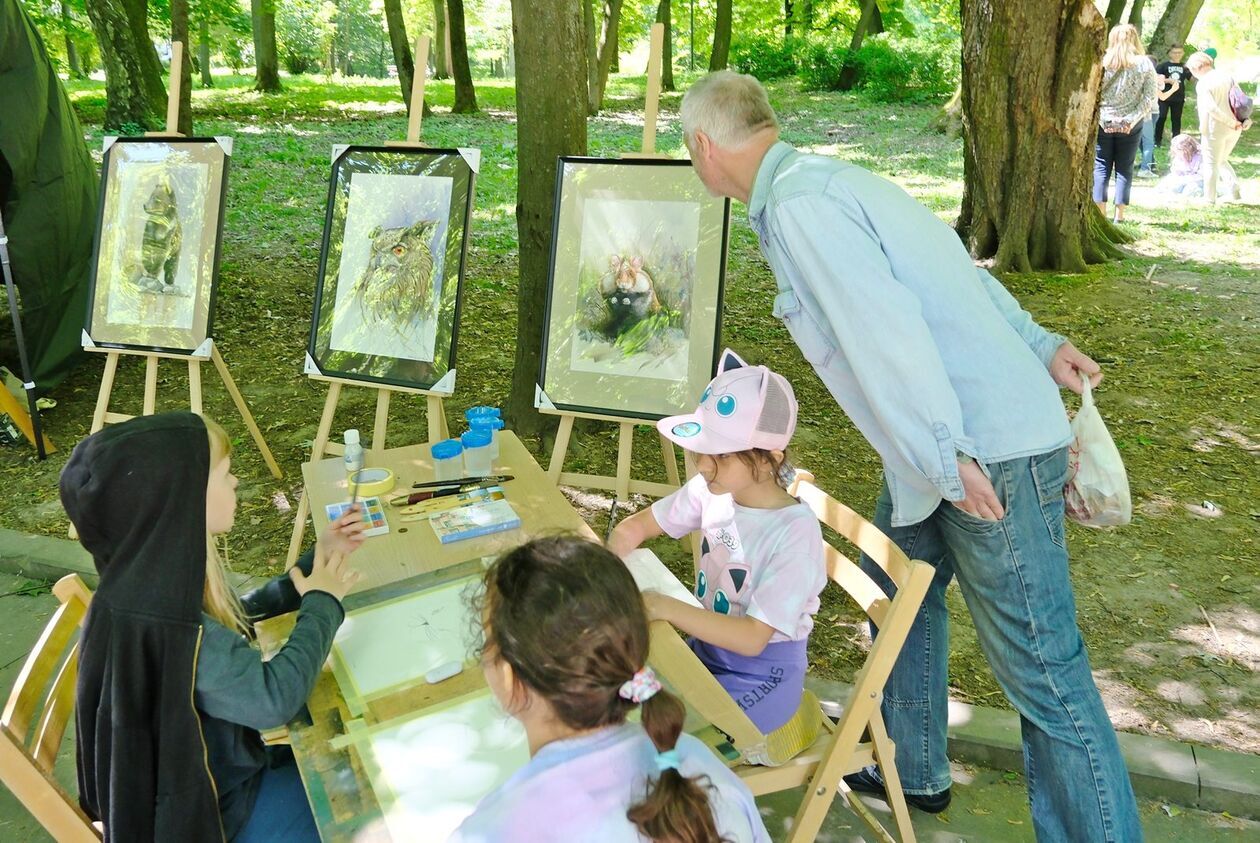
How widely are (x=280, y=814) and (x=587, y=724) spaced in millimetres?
916

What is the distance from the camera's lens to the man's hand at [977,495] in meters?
1.77

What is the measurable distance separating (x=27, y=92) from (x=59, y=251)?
843 millimetres

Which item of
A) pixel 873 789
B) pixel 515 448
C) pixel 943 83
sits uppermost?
pixel 943 83

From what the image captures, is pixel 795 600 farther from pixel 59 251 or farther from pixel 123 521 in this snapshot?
pixel 59 251

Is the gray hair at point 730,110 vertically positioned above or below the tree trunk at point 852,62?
below

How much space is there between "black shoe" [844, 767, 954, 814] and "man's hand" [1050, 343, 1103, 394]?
1.11 meters

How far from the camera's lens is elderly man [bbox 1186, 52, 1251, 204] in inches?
336

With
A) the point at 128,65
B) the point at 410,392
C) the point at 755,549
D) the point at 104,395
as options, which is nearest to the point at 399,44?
the point at 128,65

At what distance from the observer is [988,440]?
1803mm

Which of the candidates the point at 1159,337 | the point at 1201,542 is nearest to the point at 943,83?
the point at 1159,337

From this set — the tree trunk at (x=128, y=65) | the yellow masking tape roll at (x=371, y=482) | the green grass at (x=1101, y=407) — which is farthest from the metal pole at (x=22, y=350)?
the tree trunk at (x=128, y=65)

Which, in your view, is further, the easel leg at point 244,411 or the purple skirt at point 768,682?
the easel leg at point 244,411

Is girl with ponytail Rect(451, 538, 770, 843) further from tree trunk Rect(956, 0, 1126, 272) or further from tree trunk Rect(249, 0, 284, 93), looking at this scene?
tree trunk Rect(249, 0, 284, 93)

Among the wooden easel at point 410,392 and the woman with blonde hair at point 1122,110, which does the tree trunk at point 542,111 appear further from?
the woman with blonde hair at point 1122,110
